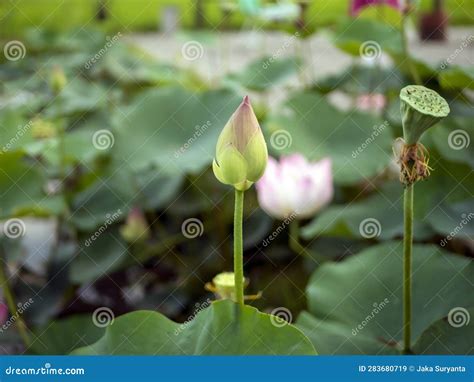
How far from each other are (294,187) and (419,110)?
0.37 m

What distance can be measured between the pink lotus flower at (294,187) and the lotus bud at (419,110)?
0.35 metres

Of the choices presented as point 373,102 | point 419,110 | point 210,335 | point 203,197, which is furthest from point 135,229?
point 419,110

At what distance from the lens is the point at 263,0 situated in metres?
1.15

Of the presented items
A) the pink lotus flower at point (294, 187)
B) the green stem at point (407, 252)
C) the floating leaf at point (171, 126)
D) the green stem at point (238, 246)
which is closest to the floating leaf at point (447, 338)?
the green stem at point (407, 252)

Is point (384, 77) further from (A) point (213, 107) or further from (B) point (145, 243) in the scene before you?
(B) point (145, 243)

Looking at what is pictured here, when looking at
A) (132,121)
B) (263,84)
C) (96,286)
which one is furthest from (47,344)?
(263,84)

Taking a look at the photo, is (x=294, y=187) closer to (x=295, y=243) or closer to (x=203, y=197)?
(x=295, y=243)

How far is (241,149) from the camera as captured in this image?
1.24 ft

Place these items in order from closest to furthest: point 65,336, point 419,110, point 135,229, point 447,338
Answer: point 419,110
point 447,338
point 65,336
point 135,229

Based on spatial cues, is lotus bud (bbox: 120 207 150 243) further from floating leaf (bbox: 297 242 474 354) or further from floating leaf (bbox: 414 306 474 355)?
floating leaf (bbox: 414 306 474 355)

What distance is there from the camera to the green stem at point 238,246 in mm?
387

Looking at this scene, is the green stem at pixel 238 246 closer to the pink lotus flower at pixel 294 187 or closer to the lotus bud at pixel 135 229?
the pink lotus flower at pixel 294 187

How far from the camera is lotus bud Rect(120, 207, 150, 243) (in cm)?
88

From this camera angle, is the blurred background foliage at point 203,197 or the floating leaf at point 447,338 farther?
the blurred background foliage at point 203,197
